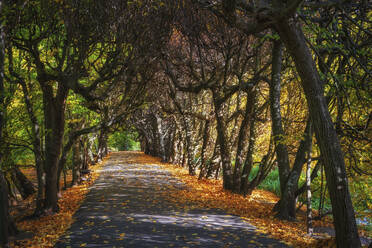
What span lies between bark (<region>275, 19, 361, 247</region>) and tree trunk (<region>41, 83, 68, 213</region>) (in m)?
7.45

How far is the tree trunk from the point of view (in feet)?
36.2

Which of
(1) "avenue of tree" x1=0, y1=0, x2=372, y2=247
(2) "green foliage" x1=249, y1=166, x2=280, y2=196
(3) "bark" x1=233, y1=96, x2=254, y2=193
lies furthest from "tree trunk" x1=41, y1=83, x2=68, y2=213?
(2) "green foliage" x1=249, y1=166, x2=280, y2=196

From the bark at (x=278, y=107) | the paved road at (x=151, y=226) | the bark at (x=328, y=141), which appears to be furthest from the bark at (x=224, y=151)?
the bark at (x=328, y=141)

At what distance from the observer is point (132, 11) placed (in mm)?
12938

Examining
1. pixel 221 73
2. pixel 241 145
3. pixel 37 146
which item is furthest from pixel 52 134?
pixel 221 73

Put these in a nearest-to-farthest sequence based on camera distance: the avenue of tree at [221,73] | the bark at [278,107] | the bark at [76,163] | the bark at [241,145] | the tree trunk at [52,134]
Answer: the avenue of tree at [221,73]
the bark at [278,107]
the tree trunk at [52,134]
the bark at [241,145]
the bark at [76,163]

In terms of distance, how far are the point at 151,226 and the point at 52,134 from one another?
4.70 m

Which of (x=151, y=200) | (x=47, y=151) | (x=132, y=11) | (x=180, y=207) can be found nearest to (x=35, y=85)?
(x=47, y=151)

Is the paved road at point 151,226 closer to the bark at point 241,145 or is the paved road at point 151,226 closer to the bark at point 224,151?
the bark at point 224,151

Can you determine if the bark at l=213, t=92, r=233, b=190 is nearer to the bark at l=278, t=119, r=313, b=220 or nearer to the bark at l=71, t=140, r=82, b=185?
the bark at l=278, t=119, r=313, b=220

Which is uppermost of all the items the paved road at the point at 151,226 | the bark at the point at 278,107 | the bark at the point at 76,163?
the bark at the point at 278,107

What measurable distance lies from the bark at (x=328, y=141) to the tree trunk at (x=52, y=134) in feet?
24.4

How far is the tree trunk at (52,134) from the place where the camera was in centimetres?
1105

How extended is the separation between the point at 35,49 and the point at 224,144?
927 centimetres
